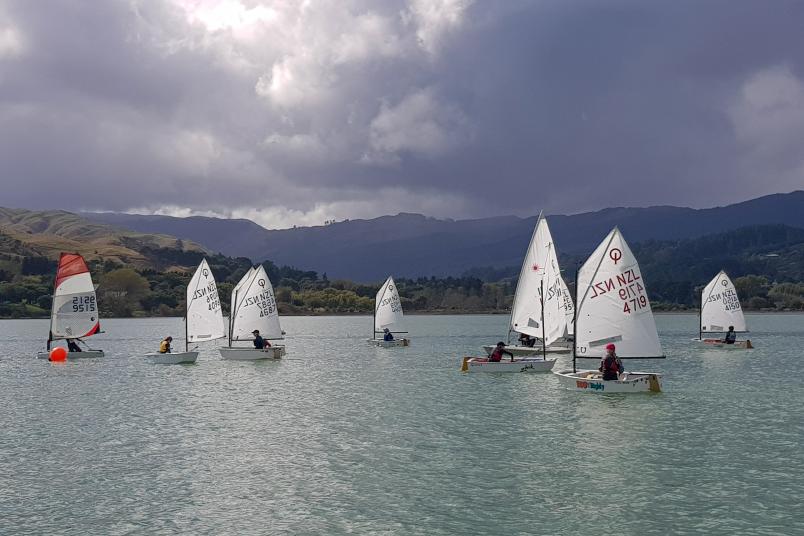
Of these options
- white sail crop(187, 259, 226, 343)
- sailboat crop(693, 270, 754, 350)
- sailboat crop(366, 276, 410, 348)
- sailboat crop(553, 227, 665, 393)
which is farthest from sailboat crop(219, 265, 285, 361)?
sailboat crop(693, 270, 754, 350)

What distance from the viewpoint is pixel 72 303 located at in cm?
7762

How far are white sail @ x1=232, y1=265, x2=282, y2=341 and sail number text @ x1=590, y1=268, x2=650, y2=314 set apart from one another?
3479cm

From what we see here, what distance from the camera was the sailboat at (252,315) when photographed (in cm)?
7212

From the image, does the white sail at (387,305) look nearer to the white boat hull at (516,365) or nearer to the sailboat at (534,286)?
the sailboat at (534,286)

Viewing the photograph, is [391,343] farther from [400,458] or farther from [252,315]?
[400,458]

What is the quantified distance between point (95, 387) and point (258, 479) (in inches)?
1283

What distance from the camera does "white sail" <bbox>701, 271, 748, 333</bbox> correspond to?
94.9 metres

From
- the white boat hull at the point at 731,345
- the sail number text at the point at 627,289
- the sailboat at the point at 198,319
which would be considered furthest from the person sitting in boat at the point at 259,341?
the white boat hull at the point at 731,345

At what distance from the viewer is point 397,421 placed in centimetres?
3922

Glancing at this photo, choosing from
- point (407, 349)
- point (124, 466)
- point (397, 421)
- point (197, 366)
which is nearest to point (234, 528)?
point (124, 466)

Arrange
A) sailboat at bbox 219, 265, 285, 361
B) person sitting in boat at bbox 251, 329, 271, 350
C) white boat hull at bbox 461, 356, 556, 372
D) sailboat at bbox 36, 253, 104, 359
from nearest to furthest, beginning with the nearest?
white boat hull at bbox 461, 356, 556, 372 < person sitting in boat at bbox 251, 329, 271, 350 < sailboat at bbox 219, 265, 285, 361 < sailboat at bbox 36, 253, 104, 359

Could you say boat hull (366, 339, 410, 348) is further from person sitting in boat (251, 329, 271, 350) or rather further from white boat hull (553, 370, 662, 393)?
white boat hull (553, 370, 662, 393)

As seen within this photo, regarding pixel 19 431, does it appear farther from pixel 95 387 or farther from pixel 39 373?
pixel 39 373

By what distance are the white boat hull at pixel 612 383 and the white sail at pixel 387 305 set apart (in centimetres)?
4998
